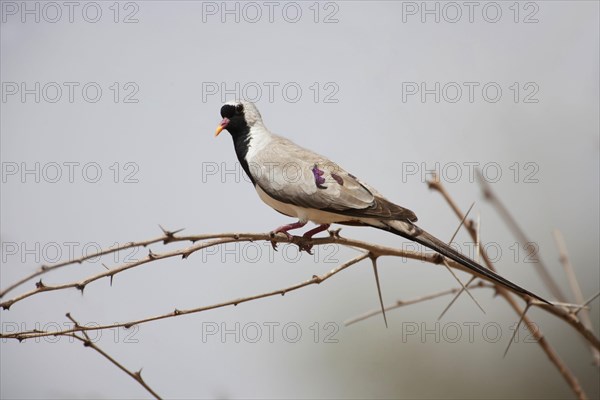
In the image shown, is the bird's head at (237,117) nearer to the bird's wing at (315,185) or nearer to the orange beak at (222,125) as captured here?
the orange beak at (222,125)

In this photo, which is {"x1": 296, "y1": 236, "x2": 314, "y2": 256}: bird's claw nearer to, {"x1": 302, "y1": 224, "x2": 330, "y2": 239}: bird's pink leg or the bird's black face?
{"x1": 302, "y1": 224, "x2": 330, "y2": 239}: bird's pink leg

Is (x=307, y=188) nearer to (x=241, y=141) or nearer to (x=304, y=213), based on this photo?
(x=304, y=213)

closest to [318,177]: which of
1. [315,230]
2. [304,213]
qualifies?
[304,213]

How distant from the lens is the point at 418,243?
4562 mm

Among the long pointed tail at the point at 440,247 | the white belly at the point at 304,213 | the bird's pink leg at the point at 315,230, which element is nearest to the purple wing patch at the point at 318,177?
the white belly at the point at 304,213

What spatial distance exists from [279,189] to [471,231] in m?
1.69

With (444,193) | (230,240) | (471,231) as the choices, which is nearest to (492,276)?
(471,231)

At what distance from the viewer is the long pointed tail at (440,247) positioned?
3782mm

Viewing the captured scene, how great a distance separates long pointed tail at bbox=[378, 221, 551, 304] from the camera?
378cm

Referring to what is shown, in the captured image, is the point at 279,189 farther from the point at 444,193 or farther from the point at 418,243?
the point at 444,193

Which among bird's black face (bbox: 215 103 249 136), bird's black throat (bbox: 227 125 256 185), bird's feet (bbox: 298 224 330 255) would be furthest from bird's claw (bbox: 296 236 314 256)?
bird's black face (bbox: 215 103 249 136)

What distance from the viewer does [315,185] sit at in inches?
203

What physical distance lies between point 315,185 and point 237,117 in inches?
44.1

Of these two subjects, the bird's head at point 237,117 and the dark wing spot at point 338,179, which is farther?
the bird's head at point 237,117
